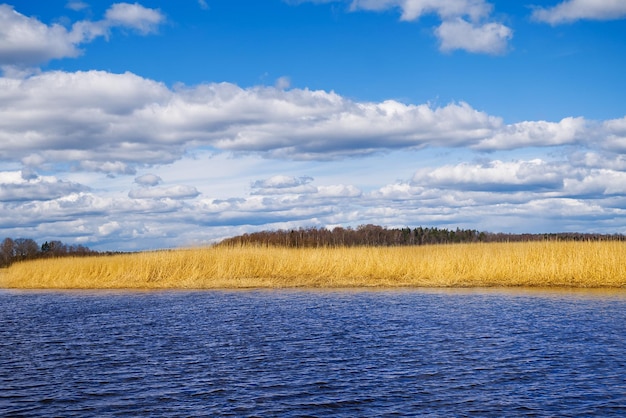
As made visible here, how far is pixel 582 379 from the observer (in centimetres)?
1012

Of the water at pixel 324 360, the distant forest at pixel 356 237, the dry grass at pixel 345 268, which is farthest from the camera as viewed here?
the distant forest at pixel 356 237

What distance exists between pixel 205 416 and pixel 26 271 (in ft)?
108

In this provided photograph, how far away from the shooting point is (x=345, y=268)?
1227 inches

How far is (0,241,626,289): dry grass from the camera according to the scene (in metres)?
26.9

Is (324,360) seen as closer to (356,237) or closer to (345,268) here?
(345,268)

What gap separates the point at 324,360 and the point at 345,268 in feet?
63.0

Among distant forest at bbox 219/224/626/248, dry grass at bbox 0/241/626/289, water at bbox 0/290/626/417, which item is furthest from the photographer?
distant forest at bbox 219/224/626/248

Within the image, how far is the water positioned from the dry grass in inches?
232

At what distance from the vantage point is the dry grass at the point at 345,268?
26.9 metres

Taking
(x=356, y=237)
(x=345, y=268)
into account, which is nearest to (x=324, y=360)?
(x=345, y=268)

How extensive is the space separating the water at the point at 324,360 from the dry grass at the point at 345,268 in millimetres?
5893

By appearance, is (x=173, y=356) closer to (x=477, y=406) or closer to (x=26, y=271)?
(x=477, y=406)

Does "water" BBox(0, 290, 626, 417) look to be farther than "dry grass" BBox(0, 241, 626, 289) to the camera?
No

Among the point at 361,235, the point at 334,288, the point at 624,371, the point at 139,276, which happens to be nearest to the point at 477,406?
the point at 624,371
